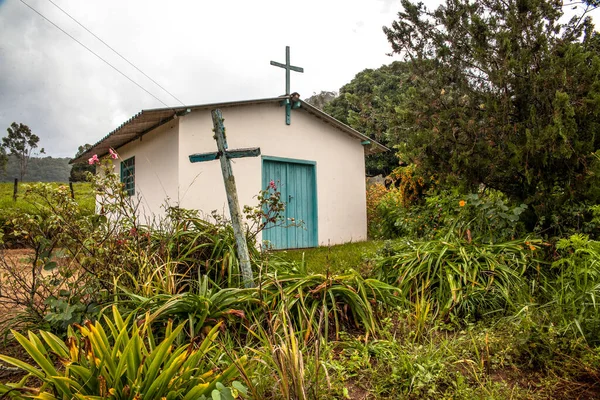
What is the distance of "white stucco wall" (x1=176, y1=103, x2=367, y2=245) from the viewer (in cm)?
727

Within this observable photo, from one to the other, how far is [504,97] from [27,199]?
4.67 metres

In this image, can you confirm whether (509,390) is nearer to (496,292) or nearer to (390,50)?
(496,292)

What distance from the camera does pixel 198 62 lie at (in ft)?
34.3

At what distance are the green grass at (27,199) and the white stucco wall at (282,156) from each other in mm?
2116

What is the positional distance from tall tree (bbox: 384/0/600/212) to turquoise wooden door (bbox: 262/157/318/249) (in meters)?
3.97

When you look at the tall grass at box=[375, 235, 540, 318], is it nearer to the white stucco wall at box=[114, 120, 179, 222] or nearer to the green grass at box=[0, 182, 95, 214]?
the green grass at box=[0, 182, 95, 214]

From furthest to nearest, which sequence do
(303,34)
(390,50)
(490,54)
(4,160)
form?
(4,160) → (303,34) → (390,50) → (490,54)

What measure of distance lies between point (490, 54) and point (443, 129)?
0.94 metres

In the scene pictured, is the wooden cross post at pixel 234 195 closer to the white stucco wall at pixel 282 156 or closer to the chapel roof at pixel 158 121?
the white stucco wall at pixel 282 156

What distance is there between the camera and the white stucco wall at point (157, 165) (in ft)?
24.1

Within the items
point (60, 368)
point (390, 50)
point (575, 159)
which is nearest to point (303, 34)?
point (390, 50)

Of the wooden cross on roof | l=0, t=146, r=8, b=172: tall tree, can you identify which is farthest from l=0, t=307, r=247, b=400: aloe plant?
l=0, t=146, r=8, b=172: tall tree

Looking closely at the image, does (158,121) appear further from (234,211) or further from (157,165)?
(234,211)

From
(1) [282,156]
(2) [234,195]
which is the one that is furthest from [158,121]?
(2) [234,195]
